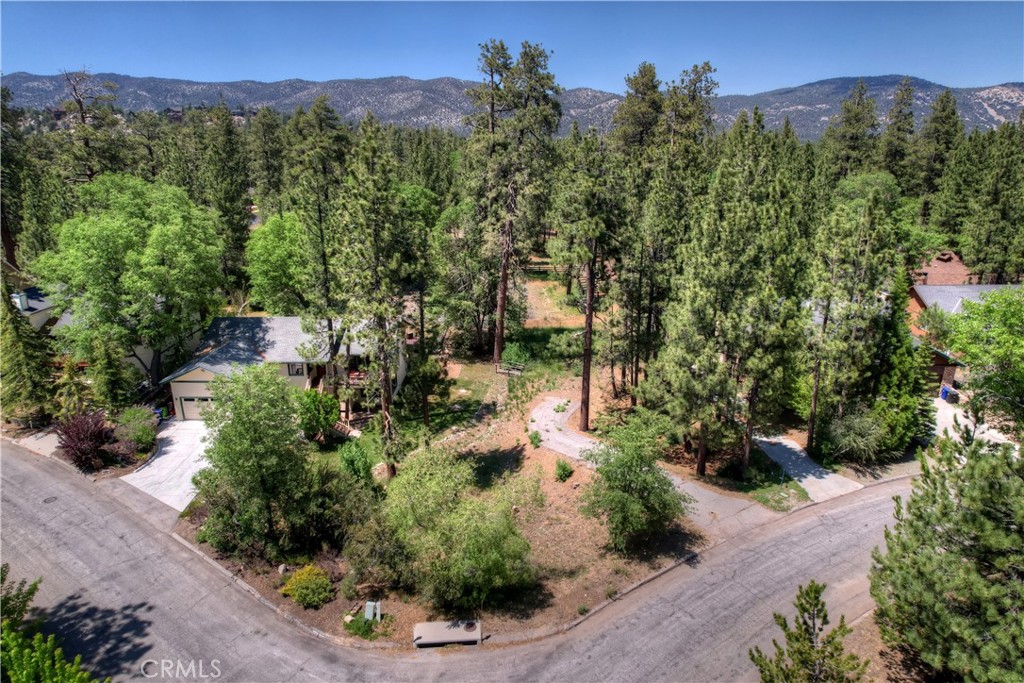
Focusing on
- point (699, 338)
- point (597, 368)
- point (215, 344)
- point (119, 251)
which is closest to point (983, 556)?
point (699, 338)

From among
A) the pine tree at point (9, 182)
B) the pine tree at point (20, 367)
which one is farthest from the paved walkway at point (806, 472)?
the pine tree at point (9, 182)

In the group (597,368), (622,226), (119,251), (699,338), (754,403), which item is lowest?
(597,368)

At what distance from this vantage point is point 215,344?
36156 millimetres

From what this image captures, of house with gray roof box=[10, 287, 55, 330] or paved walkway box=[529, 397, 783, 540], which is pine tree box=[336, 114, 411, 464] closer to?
paved walkway box=[529, 397, 783, 540]

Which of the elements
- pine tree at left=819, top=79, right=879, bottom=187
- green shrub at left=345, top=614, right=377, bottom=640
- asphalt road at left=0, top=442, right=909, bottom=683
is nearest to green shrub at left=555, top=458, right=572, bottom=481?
asphalt road at left=0, top=442, right=909, bottom=683

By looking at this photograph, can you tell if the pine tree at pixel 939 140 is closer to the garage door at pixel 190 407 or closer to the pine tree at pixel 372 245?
the pine tree at pixel 372 245

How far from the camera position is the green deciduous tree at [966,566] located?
1225 centimetres

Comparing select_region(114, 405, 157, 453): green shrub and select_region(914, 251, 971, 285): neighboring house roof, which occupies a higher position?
select_region(914, 251, 971, 285): neighboring house roof

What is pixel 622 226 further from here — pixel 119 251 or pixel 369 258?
pixel 119 251

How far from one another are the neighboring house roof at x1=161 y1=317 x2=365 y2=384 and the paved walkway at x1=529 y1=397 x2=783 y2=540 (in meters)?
12.9

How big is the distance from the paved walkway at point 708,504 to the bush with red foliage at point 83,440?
2260 cm

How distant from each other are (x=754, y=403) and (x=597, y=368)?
14.6 metres

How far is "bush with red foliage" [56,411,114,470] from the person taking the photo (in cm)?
2805

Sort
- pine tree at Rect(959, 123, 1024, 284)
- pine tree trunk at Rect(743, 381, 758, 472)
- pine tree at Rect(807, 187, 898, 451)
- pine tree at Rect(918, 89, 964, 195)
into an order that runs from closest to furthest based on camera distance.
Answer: pine tree at Rect(807, 187, 898, 451)
pine tree trunk at Rect(743, 381, 758, 472)
pine tree at Rect(959, 123, 1024, 284)
pine tree at Rect(918, 89, 964, 195)
